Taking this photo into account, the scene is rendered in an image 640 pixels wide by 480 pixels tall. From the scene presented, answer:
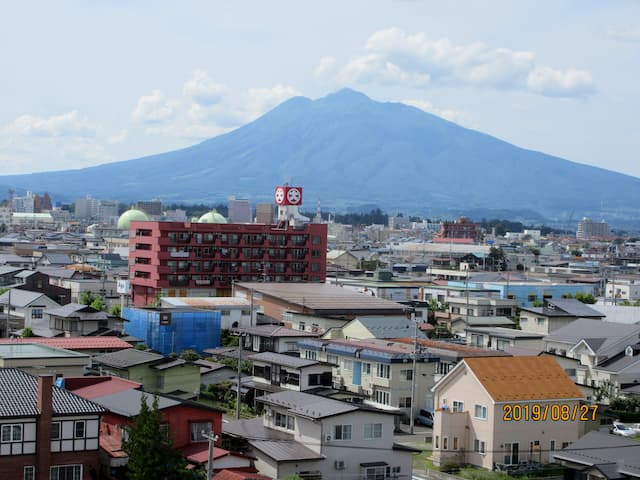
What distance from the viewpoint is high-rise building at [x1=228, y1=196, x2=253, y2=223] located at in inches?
7435

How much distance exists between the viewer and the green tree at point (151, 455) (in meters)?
17.8

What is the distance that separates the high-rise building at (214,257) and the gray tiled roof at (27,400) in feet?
123

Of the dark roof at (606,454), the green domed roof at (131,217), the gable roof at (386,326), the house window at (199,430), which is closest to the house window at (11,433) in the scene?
the house window at (199,430)

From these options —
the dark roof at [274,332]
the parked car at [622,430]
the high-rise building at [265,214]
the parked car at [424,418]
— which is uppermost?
the high-rise building at [265,214]

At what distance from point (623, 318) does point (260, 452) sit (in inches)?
1160

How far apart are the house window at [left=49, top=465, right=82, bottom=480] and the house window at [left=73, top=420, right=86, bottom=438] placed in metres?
0.54

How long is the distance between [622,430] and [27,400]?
16237 millimetres

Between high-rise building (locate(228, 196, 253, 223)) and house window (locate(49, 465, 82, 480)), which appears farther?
high-rise building (locate(228, 196, 253, 223))

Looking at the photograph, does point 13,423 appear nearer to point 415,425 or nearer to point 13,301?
point 415,425

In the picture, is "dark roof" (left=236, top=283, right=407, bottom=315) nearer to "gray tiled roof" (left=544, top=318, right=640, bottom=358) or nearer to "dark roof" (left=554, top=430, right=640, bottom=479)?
"gray tiled roof" (left=544, top=318, right=640, bottom=358)

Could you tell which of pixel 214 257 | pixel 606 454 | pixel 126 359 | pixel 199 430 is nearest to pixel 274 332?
pixel 126 359

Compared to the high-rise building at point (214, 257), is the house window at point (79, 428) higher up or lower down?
lower down

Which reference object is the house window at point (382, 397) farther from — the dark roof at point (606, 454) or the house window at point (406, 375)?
the dark roof at point (606, 454)

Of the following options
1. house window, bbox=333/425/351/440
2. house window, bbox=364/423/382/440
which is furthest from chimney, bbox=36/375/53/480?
house window, bbox=364/423/382/440
